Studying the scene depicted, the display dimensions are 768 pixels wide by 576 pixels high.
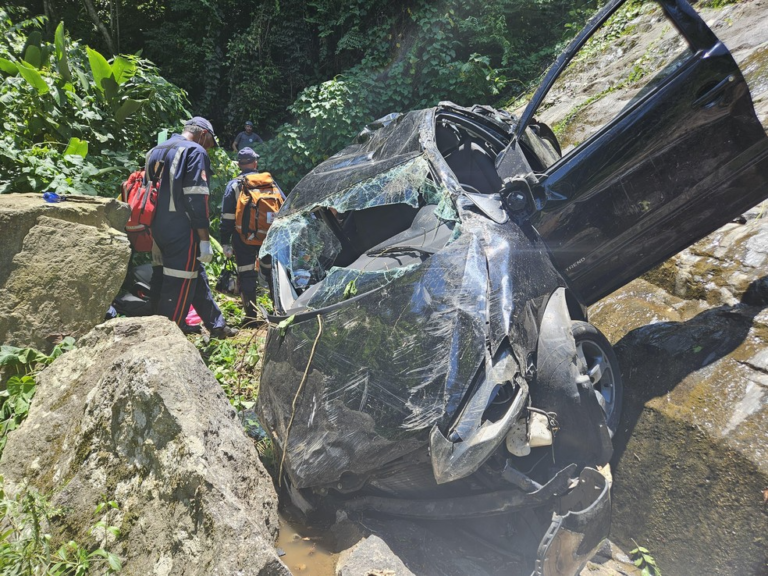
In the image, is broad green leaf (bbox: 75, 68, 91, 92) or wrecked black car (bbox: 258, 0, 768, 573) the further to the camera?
broad green leaf (bbox: 75, 68, 91, 92)

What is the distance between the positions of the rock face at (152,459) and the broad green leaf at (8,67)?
3964mm

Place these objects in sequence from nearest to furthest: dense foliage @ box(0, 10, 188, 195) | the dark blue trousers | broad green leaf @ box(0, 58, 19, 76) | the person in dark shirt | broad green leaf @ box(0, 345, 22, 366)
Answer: broad green leaf @ box(0, 345, 22, 366) → the dark blue trousers → dense foliage @ box(0, 10, 188, 195) → broad green leaf @ box(0, 58, 19, 76) → the person in dark shirt

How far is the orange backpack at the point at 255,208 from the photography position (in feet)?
17.0

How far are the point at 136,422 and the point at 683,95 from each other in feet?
10.1

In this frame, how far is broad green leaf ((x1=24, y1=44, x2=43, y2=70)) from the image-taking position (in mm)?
5735

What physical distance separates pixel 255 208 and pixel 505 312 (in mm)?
3399

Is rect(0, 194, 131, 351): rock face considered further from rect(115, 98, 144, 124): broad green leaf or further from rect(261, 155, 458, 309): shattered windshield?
rect(115, 98, 144, 124): broad green leaf

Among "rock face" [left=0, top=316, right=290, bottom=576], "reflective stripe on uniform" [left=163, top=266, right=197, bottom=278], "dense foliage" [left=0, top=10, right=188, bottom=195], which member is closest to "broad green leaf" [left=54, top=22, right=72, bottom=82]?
"dense foliage" [left=0, top=10, right=188, bottom=195]

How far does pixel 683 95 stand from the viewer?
8.73 ft

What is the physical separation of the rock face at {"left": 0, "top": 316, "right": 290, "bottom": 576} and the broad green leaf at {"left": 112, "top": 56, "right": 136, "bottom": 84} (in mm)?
4019

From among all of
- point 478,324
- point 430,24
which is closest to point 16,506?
point 478,324

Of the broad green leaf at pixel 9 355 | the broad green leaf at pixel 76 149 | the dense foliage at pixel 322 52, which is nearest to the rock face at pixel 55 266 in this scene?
the broad green leaf at pixel 9 355

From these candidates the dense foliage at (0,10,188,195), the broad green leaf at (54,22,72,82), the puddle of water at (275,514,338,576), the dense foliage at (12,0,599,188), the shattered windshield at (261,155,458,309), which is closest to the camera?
the puddle of water at (275,514,338,576)

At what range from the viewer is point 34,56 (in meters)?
5.77
